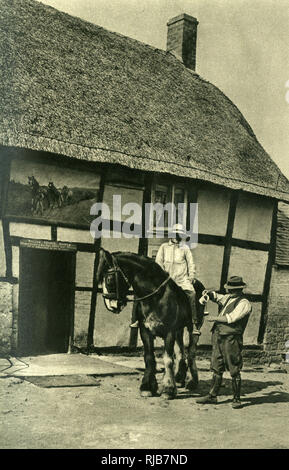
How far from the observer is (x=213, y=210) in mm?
12164

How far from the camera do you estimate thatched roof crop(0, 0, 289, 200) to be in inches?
376

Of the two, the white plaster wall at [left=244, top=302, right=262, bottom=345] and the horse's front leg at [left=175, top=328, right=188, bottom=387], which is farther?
the white plaster wall at [left=244, top=302, right=262, bottom=345]

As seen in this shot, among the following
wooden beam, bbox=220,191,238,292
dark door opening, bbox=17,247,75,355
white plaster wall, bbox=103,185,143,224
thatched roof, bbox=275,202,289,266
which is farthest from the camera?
thatched roof, bbox=275,202,289,266

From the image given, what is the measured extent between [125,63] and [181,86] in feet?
6.04

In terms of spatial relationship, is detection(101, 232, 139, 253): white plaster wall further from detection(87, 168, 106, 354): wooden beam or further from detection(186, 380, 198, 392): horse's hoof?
detection(186, 380, 198, 392): horse's hoof

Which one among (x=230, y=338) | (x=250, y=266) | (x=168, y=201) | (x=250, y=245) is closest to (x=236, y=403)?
(x=230, y=338)

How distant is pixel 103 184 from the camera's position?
33.7 ft

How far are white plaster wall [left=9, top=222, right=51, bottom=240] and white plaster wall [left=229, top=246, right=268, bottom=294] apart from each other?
4.59 m

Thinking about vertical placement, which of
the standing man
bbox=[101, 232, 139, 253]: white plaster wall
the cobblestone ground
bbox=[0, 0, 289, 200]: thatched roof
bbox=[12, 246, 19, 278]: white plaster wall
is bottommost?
the cobblestone ground

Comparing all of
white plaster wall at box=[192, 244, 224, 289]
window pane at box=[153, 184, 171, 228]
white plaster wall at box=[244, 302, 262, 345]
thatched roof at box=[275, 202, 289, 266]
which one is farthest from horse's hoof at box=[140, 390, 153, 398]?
thatched roof at box=[275, 202, 289, 266]

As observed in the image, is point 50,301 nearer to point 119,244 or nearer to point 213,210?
point 119,244

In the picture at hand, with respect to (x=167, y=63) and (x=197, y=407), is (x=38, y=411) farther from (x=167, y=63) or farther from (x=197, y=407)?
(x=167, y=63)

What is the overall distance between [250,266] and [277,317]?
1.54 m

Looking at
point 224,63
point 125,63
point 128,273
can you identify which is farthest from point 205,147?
point 128,273
